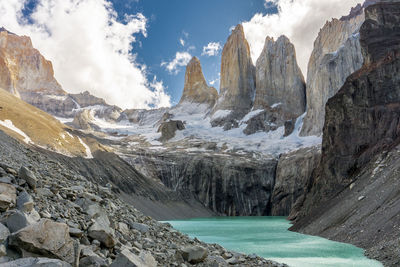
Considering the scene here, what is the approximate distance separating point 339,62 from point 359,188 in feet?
265

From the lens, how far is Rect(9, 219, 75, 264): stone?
559 cm

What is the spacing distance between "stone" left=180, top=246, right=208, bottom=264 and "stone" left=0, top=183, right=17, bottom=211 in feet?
16.3

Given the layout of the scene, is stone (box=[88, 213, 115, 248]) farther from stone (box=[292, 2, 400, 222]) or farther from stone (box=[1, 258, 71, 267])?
stone (box=[292, 2, 400, 222])

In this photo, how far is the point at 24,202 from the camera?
23.3 ft

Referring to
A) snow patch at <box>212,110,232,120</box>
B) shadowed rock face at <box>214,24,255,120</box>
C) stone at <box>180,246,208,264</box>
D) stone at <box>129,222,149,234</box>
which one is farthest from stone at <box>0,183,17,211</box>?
snow patch at <box>212,110,232,120</box>

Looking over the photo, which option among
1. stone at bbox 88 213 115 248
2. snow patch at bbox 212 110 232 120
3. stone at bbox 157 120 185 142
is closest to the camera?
stone at bbox 88 213 115 248

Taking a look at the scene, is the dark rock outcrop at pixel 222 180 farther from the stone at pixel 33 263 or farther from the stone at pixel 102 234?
the stone at pixel 33 263

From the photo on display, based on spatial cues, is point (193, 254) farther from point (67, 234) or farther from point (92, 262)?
point (67, 234)

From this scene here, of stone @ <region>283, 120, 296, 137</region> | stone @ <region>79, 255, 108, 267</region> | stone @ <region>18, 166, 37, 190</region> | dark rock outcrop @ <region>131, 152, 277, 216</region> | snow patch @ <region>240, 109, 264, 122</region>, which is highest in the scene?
snow patch @ <region>240, 109, 264, 122</region>

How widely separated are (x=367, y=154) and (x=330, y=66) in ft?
239

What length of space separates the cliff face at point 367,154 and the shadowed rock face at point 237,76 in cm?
9891

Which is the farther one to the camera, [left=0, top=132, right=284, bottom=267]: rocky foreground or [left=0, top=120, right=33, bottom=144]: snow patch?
[left=0, top=120, right=33, bottom=144]: snow patch

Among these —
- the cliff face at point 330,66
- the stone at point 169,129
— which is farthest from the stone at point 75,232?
the stone at point 169,129

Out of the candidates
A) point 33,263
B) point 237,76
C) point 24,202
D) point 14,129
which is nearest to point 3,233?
point 33,263
